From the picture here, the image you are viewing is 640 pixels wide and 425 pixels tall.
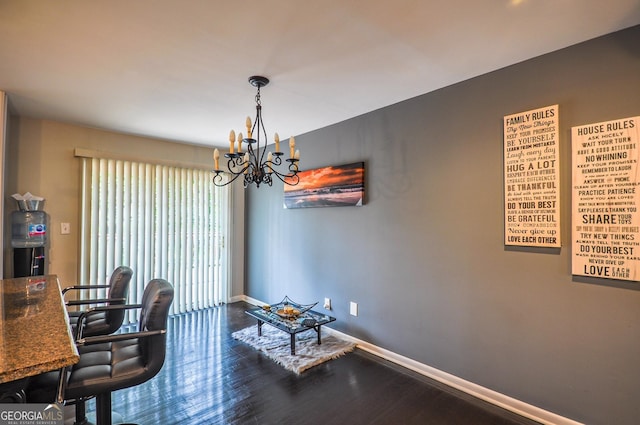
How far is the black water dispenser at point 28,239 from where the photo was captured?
10.3 feet

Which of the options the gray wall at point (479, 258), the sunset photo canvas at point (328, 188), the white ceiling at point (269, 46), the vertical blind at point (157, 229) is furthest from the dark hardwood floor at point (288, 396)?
the white ceiling at point (269, 46)

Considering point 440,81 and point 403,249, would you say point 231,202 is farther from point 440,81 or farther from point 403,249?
point 440,81

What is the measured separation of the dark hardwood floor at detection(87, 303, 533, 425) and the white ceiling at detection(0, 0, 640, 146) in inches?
98.7

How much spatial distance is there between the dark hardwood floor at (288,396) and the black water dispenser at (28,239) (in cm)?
173

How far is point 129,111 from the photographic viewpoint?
3141 millimetres

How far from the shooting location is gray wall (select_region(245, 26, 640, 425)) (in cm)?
187

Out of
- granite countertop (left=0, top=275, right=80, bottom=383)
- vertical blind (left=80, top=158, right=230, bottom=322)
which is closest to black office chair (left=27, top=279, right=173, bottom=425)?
granite countertop (left=0, top=275, right=80, bottom=383)

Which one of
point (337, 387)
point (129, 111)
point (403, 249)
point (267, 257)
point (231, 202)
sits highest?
point (129, 111)

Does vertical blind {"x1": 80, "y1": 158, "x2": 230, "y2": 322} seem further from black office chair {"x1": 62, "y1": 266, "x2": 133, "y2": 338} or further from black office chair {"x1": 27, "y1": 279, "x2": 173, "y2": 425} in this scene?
black office chair {"x1": 27, "y1": 279, "x2": 173, "y2": 425}

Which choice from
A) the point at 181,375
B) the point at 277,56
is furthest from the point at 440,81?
the point at 181,375

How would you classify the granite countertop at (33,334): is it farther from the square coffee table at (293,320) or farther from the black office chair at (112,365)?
the square coffee table at (293,320)

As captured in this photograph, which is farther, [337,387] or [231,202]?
[231,202]

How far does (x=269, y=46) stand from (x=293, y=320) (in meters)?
2.50

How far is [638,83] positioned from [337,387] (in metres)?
2.90
